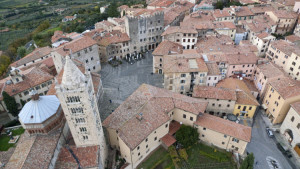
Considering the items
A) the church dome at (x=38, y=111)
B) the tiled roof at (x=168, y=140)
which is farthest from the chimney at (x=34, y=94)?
the tiled roof at (x=168, y=140)

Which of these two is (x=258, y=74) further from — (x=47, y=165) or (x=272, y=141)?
(x=47, y=165)

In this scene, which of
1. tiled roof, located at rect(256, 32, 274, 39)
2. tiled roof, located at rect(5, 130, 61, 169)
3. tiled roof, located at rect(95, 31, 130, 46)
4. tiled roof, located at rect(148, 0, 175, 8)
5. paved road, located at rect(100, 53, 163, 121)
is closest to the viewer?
tiled roof, located at rect(5, 130, 61, 169)

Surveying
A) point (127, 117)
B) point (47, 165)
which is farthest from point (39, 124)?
point (127, 117)

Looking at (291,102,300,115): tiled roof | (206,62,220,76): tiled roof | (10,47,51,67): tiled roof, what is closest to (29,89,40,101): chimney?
(10,47,51,67): tiled roof

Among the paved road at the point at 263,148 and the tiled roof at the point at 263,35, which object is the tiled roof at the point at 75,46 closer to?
the paved road at the point at 263,148

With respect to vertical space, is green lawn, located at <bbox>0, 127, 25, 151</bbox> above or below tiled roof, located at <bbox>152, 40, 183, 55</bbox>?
below

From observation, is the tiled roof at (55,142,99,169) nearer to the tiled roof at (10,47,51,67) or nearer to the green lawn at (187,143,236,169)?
the green lawn at (187,143,236,169)

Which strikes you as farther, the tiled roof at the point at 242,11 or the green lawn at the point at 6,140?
the tiled roof at the point at 242,11

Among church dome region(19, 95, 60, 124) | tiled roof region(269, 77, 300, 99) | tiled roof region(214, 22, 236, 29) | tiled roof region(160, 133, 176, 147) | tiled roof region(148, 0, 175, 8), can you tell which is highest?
tiled roof region(148, 0, 175, 8)
